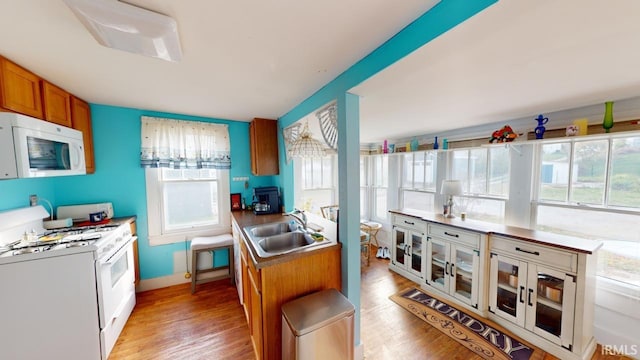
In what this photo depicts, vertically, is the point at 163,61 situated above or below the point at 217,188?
above

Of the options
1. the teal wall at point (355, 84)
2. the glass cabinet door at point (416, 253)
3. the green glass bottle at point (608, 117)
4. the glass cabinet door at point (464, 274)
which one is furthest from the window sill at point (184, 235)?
the green glass bottle at point (608, 117)

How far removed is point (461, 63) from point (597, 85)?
1233mm

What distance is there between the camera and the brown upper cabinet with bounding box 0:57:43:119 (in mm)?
1332

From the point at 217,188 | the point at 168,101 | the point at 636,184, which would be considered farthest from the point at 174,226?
the point at 636,184

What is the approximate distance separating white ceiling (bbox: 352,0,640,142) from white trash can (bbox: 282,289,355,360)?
5.05ft

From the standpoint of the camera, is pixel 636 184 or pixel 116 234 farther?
pixel 116 234

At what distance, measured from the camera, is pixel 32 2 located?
0.91 metres

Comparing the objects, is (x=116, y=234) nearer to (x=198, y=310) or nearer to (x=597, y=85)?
(x=198, y=310)

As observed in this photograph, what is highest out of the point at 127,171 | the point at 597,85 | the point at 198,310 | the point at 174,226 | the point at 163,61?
Result: the point at 163,61

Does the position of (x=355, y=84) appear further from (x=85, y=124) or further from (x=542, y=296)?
(x=85, y=124)

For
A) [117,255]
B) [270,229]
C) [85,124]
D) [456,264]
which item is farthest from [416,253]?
[85,124]

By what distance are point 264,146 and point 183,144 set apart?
3.40ft

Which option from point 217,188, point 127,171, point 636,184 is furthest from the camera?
point 217,188

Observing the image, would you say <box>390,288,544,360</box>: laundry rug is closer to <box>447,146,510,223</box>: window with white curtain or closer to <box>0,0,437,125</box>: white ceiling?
<box>447,146,510,223</box>: window with white curtain
